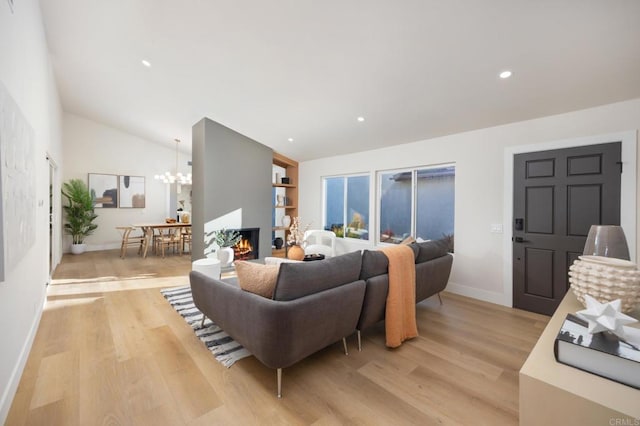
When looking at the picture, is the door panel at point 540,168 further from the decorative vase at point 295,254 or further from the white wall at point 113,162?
the white wall at point 113,162

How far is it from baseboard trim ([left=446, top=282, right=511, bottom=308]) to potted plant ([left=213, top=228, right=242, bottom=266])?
3.70 m

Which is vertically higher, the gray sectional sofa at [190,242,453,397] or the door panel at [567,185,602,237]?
the door panel at [567,185,602,237]

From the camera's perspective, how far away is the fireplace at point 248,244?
18.2 ft

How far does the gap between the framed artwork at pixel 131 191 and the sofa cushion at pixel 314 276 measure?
24.6 feet

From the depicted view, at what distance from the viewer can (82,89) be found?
5039 mm

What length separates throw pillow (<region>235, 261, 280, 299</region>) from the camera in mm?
1963

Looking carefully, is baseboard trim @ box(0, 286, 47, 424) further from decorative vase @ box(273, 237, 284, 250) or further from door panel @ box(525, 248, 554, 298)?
door panel @ box(525, 248, 554, 298)

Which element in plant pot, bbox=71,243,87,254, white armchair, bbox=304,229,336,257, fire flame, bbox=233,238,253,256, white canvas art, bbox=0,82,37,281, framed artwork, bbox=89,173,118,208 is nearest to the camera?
white canvas art, bbox=0,82,37,281

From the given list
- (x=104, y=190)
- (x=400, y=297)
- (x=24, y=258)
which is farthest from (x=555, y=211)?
(x=104, y=190)

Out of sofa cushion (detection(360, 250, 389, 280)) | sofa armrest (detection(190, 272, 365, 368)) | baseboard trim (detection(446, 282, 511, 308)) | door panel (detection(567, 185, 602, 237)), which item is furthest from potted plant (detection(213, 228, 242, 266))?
door panel (detection(567, 185, 602, 237))

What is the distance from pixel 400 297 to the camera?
2.55m

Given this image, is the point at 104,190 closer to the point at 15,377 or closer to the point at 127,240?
the point at 127,240

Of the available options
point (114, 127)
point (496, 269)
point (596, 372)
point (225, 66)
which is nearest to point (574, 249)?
point (496, 269)

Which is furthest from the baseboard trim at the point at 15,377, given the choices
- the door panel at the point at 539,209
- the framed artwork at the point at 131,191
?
the framed artwork at the point at 131,191
